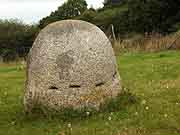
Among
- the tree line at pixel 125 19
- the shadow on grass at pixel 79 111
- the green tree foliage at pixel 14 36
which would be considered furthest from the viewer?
the green tree foliage at pixel 14 36

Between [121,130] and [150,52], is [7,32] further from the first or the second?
[121,130]

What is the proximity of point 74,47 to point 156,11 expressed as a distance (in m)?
31.3

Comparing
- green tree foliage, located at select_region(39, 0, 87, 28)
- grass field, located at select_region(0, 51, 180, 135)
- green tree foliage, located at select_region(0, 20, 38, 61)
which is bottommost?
grass field, located at select_region(0, 51, 180, 135)

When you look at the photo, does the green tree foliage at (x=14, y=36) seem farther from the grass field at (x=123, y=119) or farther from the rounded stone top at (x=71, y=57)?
the rounded stone top at (x=71, y=57)

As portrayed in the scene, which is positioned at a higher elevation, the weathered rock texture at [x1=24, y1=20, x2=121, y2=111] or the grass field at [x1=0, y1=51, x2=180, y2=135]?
the weathered rock texture at [x1=24, y1=20, x2=121, y2=111]

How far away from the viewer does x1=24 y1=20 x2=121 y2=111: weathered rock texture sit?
31.6ft

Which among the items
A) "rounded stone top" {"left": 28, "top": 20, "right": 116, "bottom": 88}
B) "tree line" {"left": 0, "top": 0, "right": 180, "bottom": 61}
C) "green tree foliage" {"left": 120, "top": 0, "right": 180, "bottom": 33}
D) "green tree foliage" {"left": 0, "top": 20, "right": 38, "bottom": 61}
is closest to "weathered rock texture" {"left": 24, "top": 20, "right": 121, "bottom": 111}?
"rounded stone top" {"left": 28, "top": 20, "right": 116, "bottom": 88}

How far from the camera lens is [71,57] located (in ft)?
31.7

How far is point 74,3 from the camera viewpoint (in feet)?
203

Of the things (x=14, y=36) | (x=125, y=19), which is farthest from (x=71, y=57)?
(x=14, y=36)

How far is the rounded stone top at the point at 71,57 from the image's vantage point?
961 cm

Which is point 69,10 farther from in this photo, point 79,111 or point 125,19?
point 79,111

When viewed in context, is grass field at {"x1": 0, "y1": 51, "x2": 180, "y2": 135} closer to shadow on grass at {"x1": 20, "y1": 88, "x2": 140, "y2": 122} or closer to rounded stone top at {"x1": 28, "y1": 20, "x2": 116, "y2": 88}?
shadow on grass at {"x1": 20, "y1": 88, "x2": 140, "y2": 122}

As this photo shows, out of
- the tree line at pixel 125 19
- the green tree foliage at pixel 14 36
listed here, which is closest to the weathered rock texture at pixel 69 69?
the tree line at pixel 125 19
